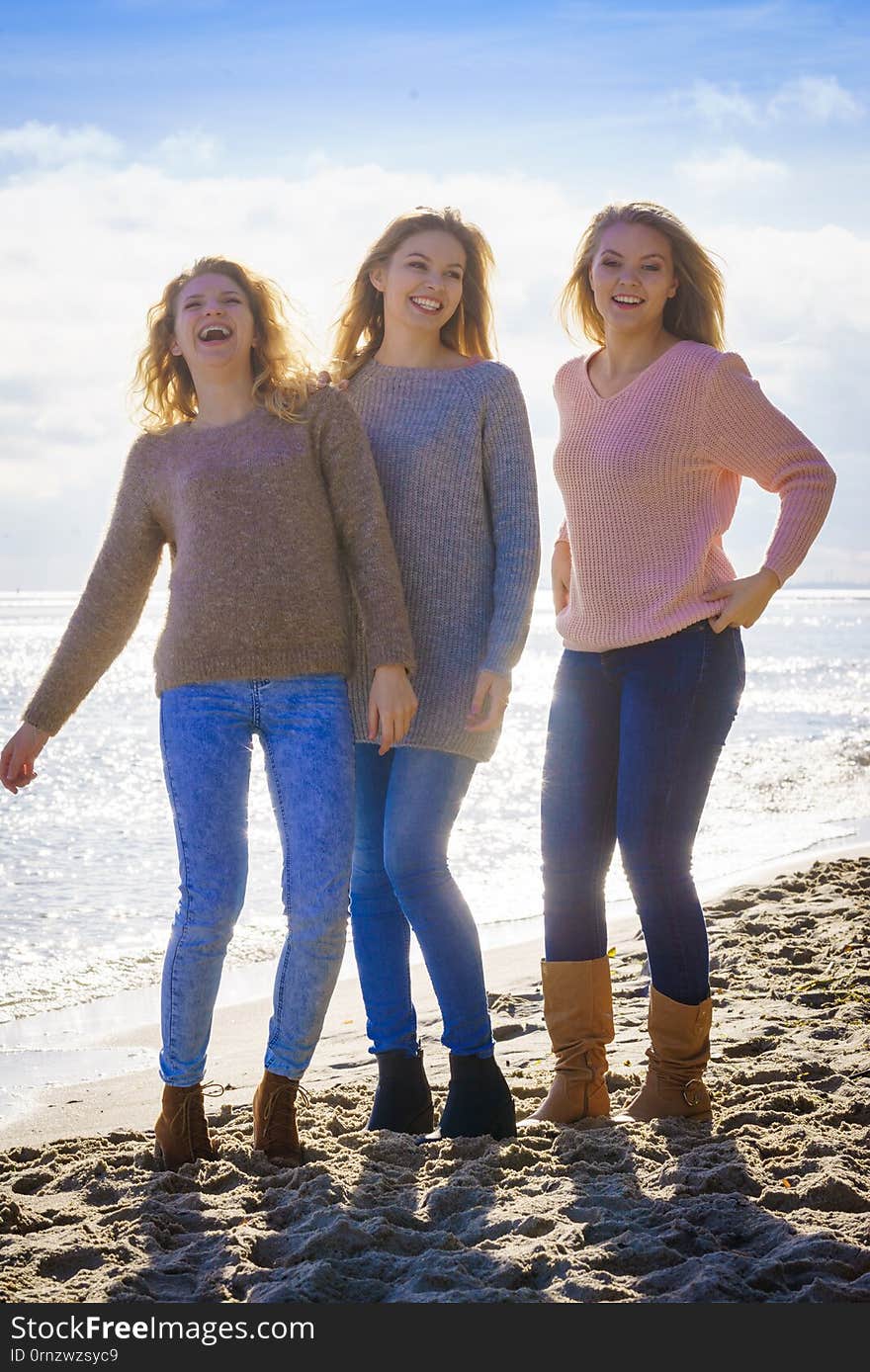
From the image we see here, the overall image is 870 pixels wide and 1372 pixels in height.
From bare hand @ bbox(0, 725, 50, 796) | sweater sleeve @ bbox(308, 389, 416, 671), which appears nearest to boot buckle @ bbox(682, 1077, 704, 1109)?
sweater sleeve @ bbox(308, 389, 416, 671)

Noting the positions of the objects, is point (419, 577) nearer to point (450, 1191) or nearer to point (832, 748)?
point (450, 1191)

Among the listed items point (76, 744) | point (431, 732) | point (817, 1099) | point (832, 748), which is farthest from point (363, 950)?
point (76, 744)

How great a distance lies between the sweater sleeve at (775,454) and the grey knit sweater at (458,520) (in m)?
0.44

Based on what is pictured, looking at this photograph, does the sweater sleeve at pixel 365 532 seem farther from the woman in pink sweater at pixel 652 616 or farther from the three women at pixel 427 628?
the woman in pink sweater at pixel 652 616

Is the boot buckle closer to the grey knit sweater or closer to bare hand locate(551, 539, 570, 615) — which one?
the grey knit sweater

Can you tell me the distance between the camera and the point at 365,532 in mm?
2922

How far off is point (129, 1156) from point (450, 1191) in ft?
2.75

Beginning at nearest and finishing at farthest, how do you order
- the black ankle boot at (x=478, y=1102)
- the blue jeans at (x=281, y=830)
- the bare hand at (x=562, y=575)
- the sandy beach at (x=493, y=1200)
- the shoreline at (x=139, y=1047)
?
the sandy beach at (x=493, y=1200) → the blue jeans at (x=281, y=830) → the black ankle boot at (x=478, y=1102) → the bare hand at (x=562, y=575) → the shoreline at (x=139, y=1047)

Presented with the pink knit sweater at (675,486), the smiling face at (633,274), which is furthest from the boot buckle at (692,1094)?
the smiling face at (633,274)

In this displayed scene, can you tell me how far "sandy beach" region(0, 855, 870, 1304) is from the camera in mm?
2217

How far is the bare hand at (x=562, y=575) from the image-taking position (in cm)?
340

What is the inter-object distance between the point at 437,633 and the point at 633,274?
0.93 meters

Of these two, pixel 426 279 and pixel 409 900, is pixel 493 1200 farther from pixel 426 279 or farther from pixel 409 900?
pixel 426 279

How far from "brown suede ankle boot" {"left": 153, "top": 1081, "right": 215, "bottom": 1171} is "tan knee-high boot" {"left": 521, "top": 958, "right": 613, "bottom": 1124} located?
30.3 inches
